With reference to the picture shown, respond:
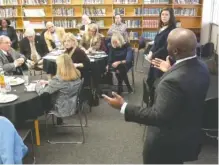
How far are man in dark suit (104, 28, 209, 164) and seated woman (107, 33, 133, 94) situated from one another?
333 cm

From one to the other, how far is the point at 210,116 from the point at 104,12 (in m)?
6.33

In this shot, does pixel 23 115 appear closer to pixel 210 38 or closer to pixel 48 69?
pixel 48 69

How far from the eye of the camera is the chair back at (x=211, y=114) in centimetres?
294

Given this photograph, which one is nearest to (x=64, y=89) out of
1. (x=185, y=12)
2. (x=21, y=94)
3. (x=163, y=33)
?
(x=21, y=94)

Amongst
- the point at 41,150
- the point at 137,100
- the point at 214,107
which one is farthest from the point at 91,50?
the point at 214,107

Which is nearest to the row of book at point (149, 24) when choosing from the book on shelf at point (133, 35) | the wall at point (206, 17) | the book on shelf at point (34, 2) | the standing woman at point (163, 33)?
the book on shelf at point (133, 35)

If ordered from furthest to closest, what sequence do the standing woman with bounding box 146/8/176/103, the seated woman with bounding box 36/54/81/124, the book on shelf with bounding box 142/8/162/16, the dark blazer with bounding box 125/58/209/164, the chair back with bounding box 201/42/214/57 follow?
the book on shelf with bounding box 142/8/162/16 < the chair back with bounding box 201/42/214/57 < the standing woman with bounding box 146/8/176/103 < the seated woman with bounding box 36/54/81/124 < the dark blazer with bounding box 125/58/209/164

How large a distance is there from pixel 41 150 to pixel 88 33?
2.82 m

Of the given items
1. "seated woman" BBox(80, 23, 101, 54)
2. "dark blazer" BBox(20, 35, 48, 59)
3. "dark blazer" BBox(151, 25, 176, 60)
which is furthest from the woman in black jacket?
"dark blazer" BBox(151, 25, 176, 60)

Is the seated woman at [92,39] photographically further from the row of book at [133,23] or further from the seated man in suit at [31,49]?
the row of book at [133,23]

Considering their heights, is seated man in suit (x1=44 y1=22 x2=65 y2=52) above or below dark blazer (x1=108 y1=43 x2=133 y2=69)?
above

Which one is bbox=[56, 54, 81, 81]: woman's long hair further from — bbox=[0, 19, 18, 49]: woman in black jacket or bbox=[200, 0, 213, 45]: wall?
bbox=[200, 0, 213, 45]: wall

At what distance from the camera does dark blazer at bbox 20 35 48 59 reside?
18.6ft

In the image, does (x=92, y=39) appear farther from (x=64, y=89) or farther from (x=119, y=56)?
(x=64, y=89)
